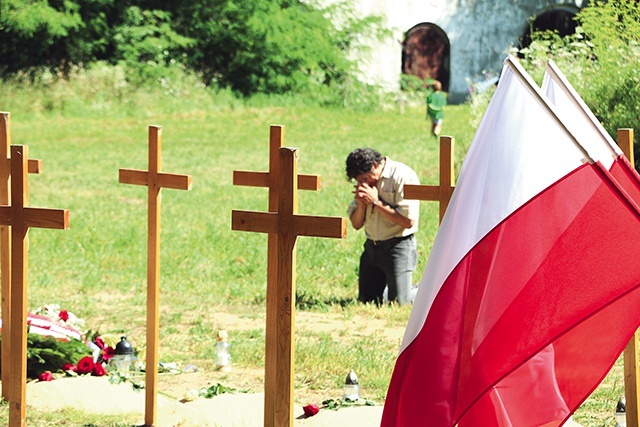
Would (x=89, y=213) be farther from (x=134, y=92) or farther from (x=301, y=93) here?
(x=301, y=93)

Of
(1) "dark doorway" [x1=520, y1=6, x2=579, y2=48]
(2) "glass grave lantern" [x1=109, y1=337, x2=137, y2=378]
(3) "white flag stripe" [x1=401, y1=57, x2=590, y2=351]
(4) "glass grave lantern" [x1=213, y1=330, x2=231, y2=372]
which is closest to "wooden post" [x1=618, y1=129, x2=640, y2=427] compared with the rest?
(3) "white flag stripe" [x1=401, y1=57, x2=590, y2=351]

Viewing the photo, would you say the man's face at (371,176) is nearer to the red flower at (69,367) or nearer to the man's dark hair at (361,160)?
the man's dark hair at (361,160)

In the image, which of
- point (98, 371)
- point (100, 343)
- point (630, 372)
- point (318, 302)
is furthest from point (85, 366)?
point (630, 372)

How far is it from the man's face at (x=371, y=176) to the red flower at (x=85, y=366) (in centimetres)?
252

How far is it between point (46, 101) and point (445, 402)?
66.5 feet

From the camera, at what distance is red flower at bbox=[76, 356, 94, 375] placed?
708cm

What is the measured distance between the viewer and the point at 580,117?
472 cm

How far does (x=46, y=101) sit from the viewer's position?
23.1 metres

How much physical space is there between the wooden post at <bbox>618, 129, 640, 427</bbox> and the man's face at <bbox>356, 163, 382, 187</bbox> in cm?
305

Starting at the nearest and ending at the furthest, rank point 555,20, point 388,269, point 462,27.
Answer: point 388,269
point 462,27
point 555,20

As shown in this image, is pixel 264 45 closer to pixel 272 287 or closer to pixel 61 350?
pixel 61 350

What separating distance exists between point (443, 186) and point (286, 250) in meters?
1.26

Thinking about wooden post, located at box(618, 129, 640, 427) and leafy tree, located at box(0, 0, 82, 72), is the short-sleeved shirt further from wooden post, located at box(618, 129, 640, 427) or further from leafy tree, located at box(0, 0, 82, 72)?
leafy tree, located at box(0, 0, 82, 72)

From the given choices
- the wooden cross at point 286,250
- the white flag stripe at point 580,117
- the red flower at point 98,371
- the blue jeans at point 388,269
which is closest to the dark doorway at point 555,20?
the blue jeans at point 388,269
